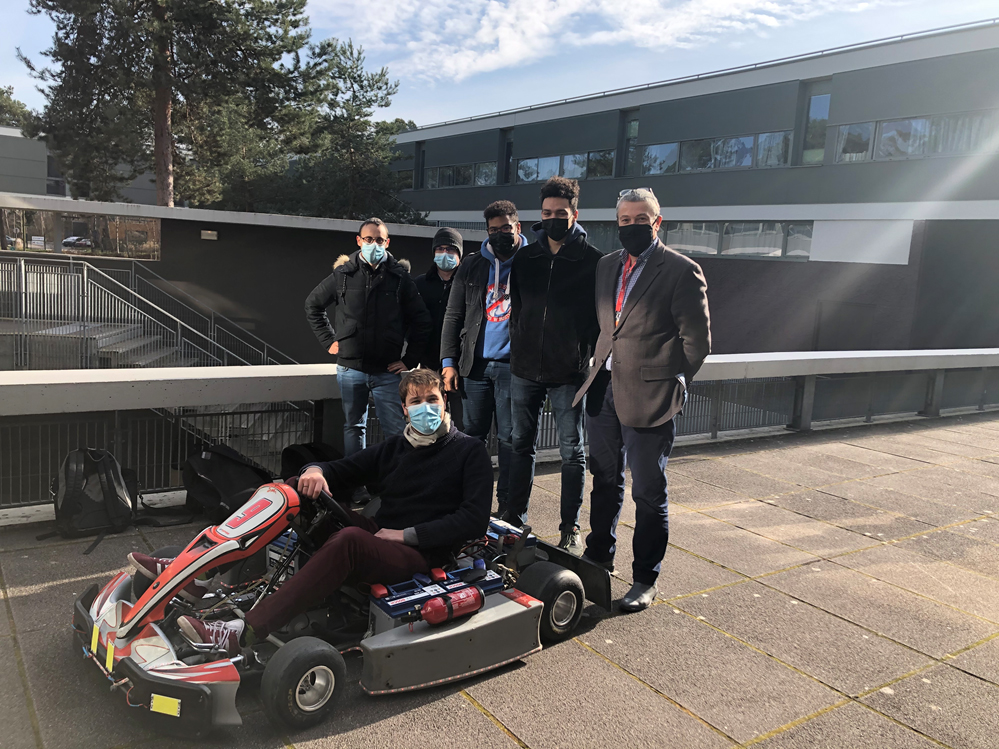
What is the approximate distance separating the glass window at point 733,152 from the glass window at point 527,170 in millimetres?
10512

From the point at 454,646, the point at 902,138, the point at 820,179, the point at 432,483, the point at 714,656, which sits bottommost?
the point at 714,656

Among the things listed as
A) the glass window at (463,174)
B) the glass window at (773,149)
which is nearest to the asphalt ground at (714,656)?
the glass window at (773,149)

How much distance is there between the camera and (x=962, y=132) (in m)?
24.3

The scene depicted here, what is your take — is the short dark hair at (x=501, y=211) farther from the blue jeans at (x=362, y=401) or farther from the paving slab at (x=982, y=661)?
the paving slab at (x=982, y=661)

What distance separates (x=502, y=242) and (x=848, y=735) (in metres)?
3.26

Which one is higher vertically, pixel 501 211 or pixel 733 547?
pixel 501 211

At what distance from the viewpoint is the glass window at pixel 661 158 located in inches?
1277

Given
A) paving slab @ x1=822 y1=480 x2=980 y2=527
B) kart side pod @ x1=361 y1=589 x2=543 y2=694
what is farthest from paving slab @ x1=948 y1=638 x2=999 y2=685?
paving slab @ x1=822 y1=480 x2=980 y2=527

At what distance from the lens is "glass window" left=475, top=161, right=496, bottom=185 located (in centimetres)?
4138

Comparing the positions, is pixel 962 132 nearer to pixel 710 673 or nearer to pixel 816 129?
pixel 816 129

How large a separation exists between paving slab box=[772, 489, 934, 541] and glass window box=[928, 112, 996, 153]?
2228 cm

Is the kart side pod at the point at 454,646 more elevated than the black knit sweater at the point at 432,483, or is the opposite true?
the black knit sweater at the point at 432,483

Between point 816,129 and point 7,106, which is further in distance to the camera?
point 7,106

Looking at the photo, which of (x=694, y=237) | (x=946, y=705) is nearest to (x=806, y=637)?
(x=946, y=705)
